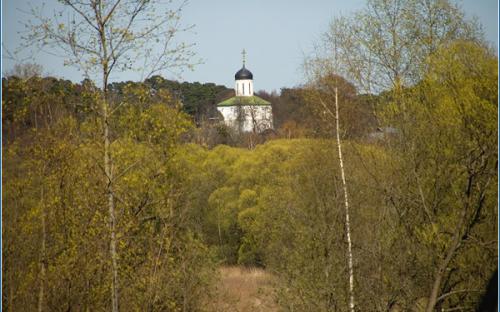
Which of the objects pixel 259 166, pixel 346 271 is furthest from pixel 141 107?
pixel 259 166

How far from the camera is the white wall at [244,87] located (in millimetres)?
89938

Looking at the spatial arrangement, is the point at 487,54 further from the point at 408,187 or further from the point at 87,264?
the point at 87,264

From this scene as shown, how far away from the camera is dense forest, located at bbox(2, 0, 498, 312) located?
27.8 ft

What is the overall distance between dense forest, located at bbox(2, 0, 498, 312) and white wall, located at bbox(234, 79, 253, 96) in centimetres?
6983

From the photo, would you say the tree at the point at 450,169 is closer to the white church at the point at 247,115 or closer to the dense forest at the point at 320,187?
the dense forest at the point at 320,187

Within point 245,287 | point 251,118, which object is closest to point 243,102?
point 251,118

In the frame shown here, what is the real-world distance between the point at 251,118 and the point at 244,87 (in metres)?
23.7

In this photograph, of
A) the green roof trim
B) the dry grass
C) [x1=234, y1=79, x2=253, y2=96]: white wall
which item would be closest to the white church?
the green roof trim

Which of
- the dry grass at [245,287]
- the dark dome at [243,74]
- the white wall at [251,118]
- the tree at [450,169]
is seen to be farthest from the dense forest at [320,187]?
the dark dome at [243,74]

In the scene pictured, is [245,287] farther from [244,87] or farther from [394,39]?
[244,87]

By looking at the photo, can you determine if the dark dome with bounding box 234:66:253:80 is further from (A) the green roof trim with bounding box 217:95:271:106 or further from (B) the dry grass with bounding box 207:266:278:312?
(B) the dry grass with bounding box 207:266:278:312

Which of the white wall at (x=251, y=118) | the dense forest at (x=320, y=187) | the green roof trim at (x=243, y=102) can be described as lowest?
the dense forest at (x=320, y=187)

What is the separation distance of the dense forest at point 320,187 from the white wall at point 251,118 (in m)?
40.6

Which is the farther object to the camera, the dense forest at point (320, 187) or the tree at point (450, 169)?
the tree at point (450, 169)
